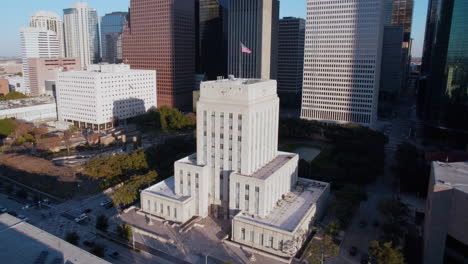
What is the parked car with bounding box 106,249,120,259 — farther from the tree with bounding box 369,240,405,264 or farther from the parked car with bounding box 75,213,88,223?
the tree with bounding box 369,240,405,264

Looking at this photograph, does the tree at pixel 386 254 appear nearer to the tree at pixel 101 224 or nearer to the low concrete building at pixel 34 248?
the low concrete building at pixel 34 248

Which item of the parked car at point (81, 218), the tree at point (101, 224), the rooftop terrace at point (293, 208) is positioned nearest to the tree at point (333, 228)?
the rooftop terrace at point (293, 208)

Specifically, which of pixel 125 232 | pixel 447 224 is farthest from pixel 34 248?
pixel 447 224

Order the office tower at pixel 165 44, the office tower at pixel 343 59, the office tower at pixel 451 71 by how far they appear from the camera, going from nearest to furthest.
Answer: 1. the office tower at pixel 451 71
2. the office tower at pixel 343 59
3. the office tower at pixel 165 44

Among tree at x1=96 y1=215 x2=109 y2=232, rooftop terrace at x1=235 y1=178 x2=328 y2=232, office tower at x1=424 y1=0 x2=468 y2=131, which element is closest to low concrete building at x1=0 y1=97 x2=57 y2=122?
tree at x1=96 y1=215 x2=109 y2=232

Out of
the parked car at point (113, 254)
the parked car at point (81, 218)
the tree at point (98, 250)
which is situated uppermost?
the tree at point (98, 250)

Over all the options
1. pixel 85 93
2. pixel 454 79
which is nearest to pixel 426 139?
pixel 454 79

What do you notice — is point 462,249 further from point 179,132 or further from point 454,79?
point 179,132
